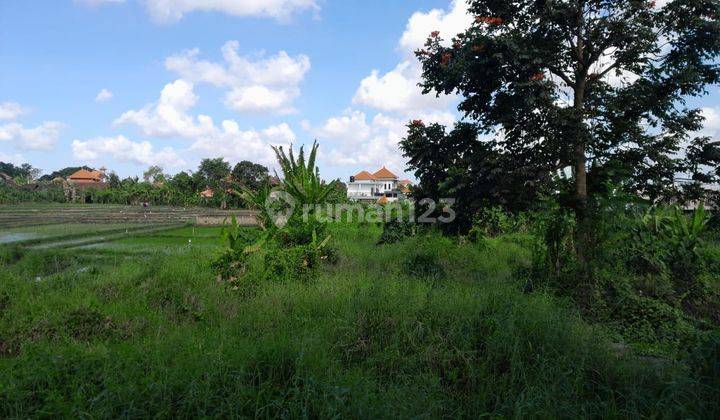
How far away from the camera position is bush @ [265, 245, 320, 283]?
606 cm

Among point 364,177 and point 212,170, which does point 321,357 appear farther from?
point 364,177

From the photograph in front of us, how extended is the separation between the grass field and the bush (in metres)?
0.69

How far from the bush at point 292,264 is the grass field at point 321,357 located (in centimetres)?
69

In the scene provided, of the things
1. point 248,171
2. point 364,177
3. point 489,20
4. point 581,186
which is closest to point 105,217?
point 248,171

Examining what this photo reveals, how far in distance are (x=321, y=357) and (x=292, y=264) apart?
3034mm

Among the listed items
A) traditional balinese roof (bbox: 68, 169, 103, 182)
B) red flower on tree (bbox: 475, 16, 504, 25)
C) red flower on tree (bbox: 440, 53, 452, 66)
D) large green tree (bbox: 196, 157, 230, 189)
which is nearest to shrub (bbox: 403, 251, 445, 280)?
red flower on tree (bbox: 440, 53, 452, 66)

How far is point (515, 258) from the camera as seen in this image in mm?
8016

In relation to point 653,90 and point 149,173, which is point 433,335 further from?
point 149,173

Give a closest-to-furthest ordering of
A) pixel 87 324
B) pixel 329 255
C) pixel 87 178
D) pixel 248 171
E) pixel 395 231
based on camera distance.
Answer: pixel 87 324 → pixel 329 255 → pixel 395 231 → pixel 248 171 → pixel 87 178

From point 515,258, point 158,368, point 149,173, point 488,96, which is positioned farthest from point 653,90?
point 149,173

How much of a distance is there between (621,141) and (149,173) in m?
62.5

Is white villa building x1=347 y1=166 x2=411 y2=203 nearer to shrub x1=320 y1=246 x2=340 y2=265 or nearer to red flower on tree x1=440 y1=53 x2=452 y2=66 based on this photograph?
shrub x1=320 y1=246 x2=340 y2=265

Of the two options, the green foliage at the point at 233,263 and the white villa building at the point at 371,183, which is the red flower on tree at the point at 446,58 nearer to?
the green foliage at the point at 233,263

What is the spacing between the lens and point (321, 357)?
322 centimetres
